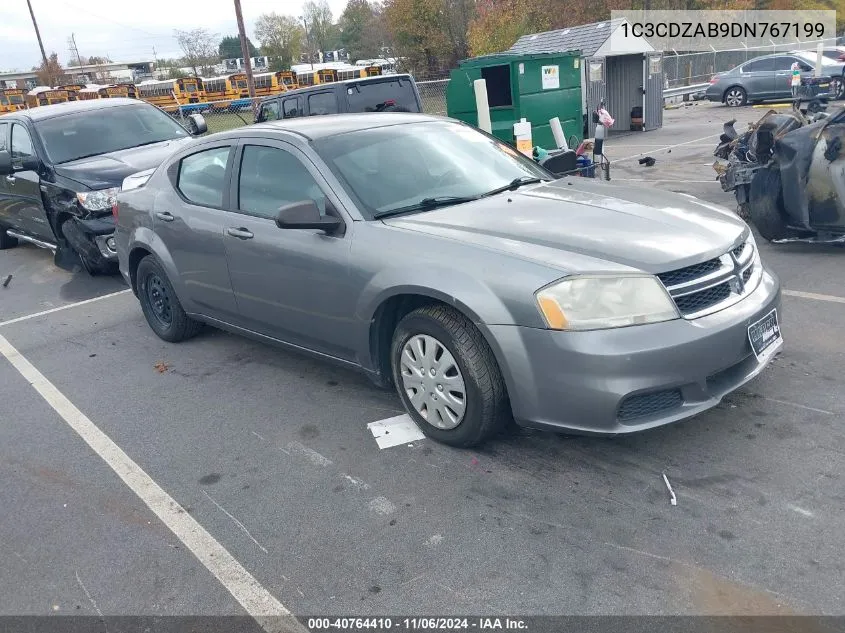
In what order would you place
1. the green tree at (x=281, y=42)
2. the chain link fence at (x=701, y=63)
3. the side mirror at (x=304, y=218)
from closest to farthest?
the side mirror at (x=304, y=218), the chain link fence at (x=701, y=63), the green tree at (x=281, y=42)

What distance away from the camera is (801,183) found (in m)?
6.64

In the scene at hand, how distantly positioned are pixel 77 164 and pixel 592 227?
6.73 metres

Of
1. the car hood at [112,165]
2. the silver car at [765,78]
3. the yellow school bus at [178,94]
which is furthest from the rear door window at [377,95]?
the yellow school bus at [178,94]

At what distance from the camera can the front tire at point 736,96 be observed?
2273cm

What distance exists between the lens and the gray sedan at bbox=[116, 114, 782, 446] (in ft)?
10.8

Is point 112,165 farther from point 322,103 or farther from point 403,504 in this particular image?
point 403,504

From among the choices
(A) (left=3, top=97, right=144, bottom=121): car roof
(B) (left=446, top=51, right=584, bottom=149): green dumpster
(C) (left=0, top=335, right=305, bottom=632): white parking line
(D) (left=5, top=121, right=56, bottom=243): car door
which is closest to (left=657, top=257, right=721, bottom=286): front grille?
(C) (left=0, top=335, right=305, bottom=632): white parking line

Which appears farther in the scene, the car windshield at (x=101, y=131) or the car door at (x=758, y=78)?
the car door at (x=758, y=78)

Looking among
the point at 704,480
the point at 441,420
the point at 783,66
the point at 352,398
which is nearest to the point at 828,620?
the point at 704,480

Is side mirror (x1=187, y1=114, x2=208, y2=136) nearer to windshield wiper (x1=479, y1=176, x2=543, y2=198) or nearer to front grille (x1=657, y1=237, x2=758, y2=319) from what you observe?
windshield wiper (x1=479, y1=176, x2=543, y2=198)

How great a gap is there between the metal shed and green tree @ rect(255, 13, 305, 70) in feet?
168

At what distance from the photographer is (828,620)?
8.34ft

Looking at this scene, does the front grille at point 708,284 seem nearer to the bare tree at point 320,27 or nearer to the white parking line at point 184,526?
the white parking line at point 184,526

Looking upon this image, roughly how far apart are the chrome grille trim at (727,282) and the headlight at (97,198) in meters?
6.40
